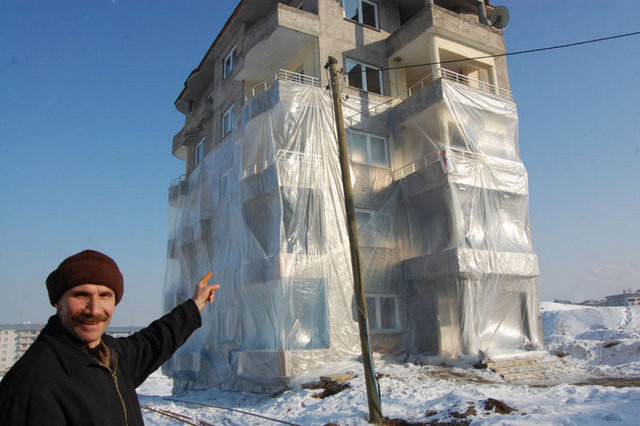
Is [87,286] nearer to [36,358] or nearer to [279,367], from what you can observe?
[36,358]

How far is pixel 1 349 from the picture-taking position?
5138 inches

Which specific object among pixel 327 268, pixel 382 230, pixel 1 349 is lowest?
pixel 1 349

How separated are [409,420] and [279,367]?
19.0ft

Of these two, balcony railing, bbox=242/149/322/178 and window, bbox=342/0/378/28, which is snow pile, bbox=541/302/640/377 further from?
window, bbox=342/0/378/28

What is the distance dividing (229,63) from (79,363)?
23.8 meters

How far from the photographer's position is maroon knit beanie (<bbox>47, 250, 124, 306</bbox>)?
91.7 inches

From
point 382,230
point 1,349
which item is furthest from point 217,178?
point 1,349

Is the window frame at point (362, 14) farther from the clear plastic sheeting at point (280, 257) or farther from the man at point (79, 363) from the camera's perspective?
the man at point (79, 363)

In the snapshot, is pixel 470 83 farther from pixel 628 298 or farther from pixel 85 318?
pixel 628 298

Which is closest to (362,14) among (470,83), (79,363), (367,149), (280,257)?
(470,83)

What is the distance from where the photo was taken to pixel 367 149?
1872 centimetres

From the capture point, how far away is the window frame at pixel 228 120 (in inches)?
902

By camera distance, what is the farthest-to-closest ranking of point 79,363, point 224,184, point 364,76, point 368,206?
point 224,184, point 364,76, point 368,206, point 79,363

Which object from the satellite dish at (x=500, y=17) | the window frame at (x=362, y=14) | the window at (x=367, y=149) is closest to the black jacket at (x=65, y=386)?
the window at (x=367, y=149)
